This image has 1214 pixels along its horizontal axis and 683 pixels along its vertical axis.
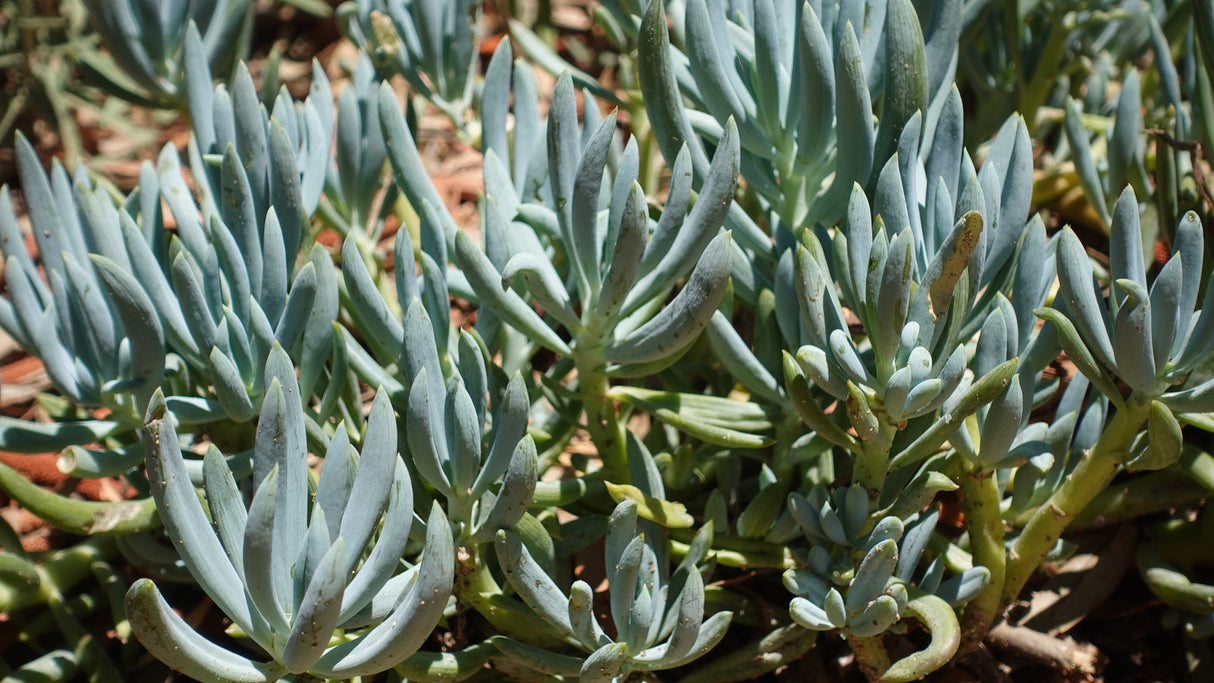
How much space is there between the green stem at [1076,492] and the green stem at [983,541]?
0.03 m

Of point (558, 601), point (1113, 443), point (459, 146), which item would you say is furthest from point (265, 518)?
point (459, 146)

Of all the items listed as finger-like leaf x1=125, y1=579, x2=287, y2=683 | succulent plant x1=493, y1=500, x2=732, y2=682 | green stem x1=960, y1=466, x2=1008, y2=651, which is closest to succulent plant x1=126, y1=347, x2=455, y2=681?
finger-like leaf x1=125, y1=579, x2=287, y2=683

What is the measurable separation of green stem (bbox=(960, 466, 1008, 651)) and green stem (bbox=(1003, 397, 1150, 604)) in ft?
0.08

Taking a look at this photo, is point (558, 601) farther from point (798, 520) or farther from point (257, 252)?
point (257, 252)

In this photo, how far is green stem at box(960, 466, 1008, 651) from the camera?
106cm

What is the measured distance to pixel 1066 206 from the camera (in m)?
1.73

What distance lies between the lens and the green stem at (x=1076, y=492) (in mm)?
992

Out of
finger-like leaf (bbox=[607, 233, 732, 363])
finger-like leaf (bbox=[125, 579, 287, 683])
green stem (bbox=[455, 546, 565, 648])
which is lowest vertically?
green stem (bbox=[455, 546, 565, 648])

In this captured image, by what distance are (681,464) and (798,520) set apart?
0.17 meters

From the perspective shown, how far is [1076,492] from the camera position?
1.04 meters

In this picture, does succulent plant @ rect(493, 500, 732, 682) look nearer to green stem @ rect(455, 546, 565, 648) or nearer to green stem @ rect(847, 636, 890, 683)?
green stem @ rect(455, 546, 565, 648)

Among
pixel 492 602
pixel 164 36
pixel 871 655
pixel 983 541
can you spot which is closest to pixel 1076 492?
pixel 983 541

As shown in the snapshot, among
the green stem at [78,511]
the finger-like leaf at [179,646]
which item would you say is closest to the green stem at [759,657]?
the finger-like leaf at [179,646]

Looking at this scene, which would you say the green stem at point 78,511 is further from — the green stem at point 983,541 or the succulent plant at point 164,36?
the green stem at point 983,541
